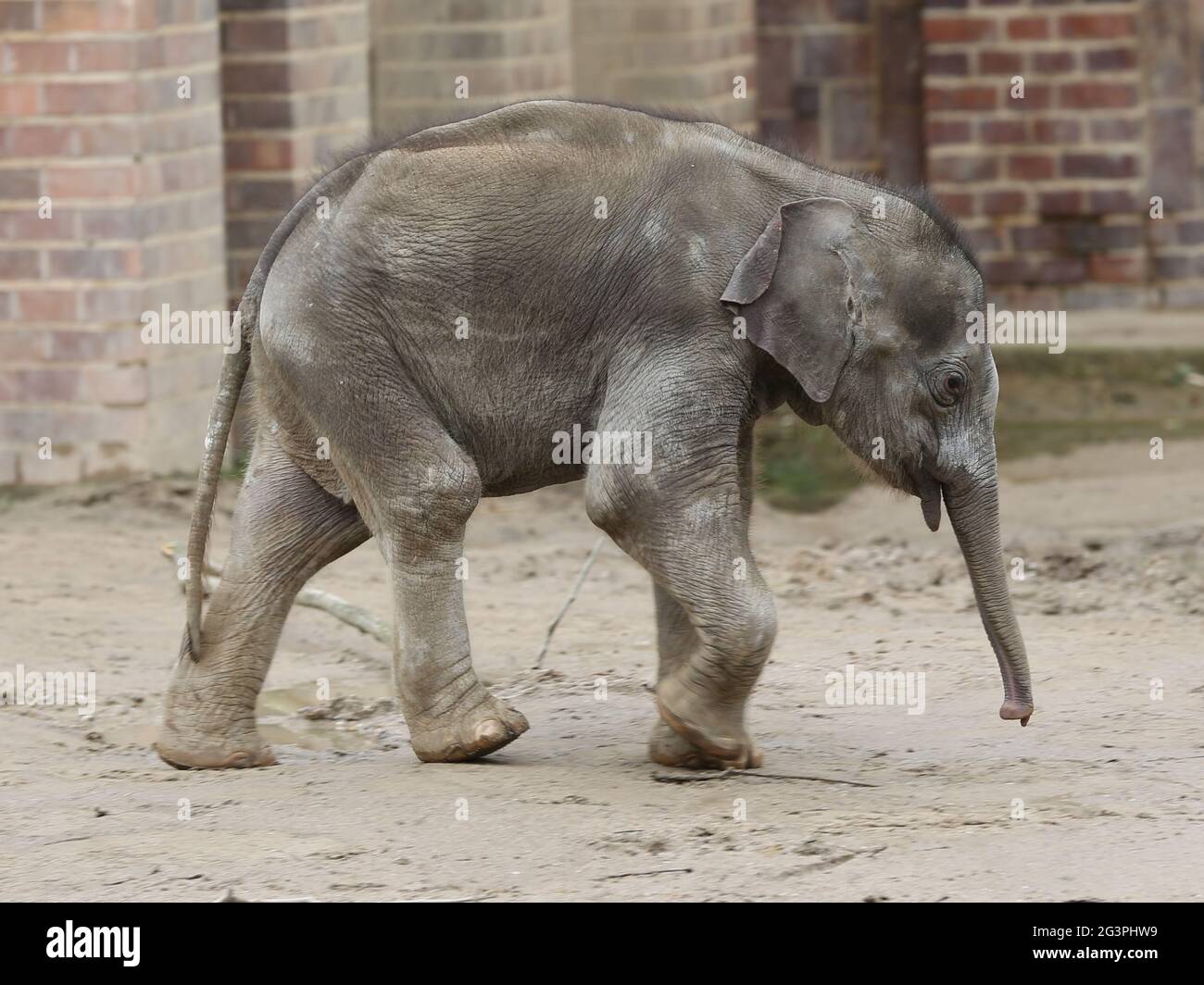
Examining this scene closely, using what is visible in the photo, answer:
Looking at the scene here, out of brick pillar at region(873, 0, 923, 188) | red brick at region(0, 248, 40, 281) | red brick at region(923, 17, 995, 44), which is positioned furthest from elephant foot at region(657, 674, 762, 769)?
brick pillar at region(873, 0, 923, 188)

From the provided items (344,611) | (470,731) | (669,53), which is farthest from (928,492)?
(669,53)

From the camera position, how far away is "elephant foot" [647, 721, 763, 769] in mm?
5879

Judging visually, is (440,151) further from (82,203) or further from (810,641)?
(82,203)

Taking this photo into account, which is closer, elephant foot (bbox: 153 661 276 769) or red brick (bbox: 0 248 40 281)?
elephant foot (bbox: 153 661 276 769)

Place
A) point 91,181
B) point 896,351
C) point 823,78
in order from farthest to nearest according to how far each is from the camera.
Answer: point 823,78
point 91,181
point 896,351

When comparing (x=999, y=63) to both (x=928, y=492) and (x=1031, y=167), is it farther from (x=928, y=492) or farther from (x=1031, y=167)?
(x=928, y=492)

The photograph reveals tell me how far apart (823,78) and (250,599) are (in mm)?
9591

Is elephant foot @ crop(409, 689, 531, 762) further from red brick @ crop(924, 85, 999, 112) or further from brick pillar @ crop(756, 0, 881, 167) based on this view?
brick pillar @ crop(756, 0, 881, 167)

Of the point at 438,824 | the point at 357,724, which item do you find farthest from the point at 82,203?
the point at 438,824

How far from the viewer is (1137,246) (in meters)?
13.6

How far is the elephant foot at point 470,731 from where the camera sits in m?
5.90

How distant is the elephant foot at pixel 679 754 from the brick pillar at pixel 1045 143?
830 centimetres

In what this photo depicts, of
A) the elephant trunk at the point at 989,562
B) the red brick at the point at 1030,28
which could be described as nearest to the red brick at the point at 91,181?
the elephant trunk at the point at 989,562

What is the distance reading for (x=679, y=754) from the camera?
5957 millimetres
